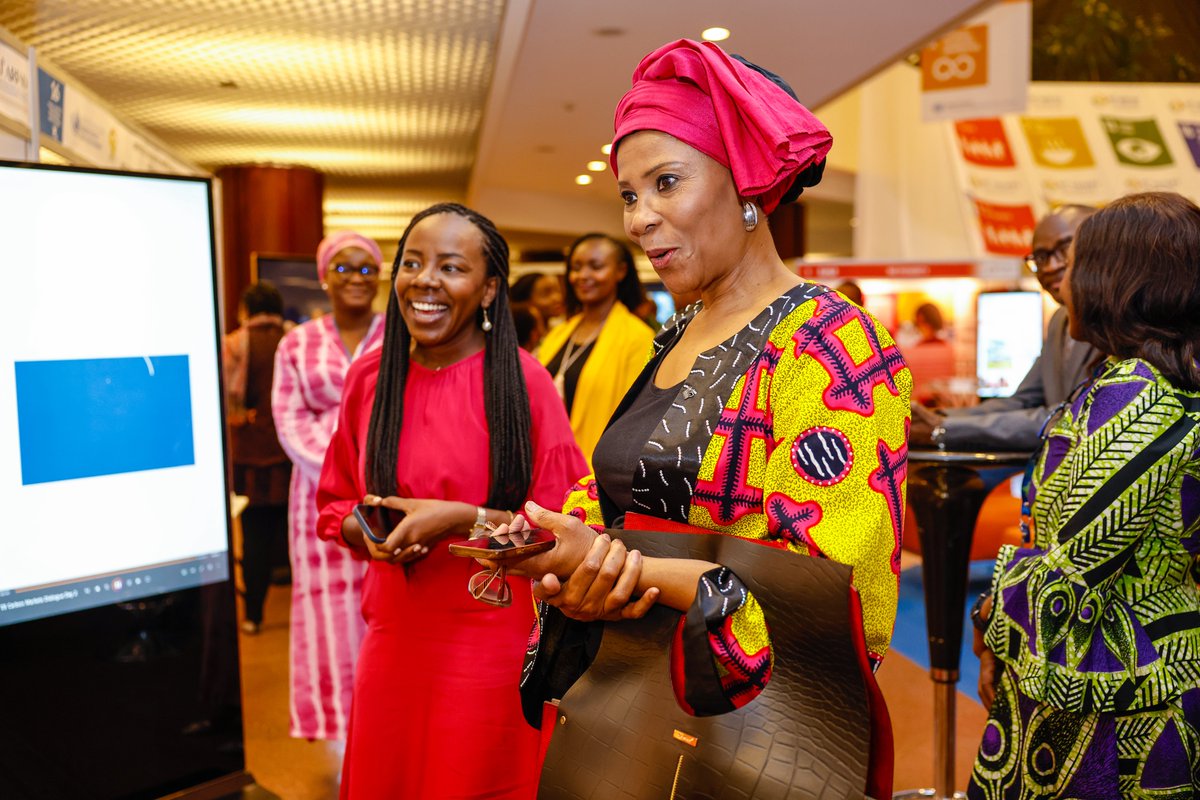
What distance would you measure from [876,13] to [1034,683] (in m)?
5.58

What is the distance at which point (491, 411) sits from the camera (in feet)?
6.86

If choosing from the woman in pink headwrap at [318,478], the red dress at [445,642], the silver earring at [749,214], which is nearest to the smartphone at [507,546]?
the silver earring at [749,214]

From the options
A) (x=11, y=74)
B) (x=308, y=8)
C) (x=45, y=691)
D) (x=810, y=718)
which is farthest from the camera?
(x=308, y=8)

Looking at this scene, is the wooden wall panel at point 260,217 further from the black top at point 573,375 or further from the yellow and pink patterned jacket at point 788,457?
the yellow and pink patterned jacket at point 788,457

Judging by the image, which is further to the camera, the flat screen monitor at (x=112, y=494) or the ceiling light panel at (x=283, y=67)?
the ceiling light panel at (x=283, y=67)

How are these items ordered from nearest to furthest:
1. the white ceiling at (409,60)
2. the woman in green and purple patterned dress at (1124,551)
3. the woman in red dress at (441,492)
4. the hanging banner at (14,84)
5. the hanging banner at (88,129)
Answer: the woman in green and purple patterned dress at (1124,551) < the woman in red dress at (441,492) < the hanging banner at (14,84) < the hanging banner at (88,129) < the white ceiling at (409,60)

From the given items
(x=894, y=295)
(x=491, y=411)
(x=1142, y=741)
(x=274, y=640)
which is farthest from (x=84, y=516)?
(x=894, y=295)

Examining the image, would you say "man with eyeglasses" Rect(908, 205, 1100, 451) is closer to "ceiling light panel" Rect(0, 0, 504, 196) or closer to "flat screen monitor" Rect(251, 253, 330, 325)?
"ceiling light panel" Rect(0, 0, 504, 196)

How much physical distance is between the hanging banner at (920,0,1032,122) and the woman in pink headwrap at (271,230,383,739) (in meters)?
5.61

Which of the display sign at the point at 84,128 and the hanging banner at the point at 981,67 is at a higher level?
the hanging banner at the point at 981,67

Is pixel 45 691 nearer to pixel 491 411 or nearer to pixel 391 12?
pixel 491 411

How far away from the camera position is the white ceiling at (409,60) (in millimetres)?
6336

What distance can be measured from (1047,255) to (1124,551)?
1751 mm

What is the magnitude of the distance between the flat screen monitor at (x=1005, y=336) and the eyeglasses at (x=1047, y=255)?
573cm
